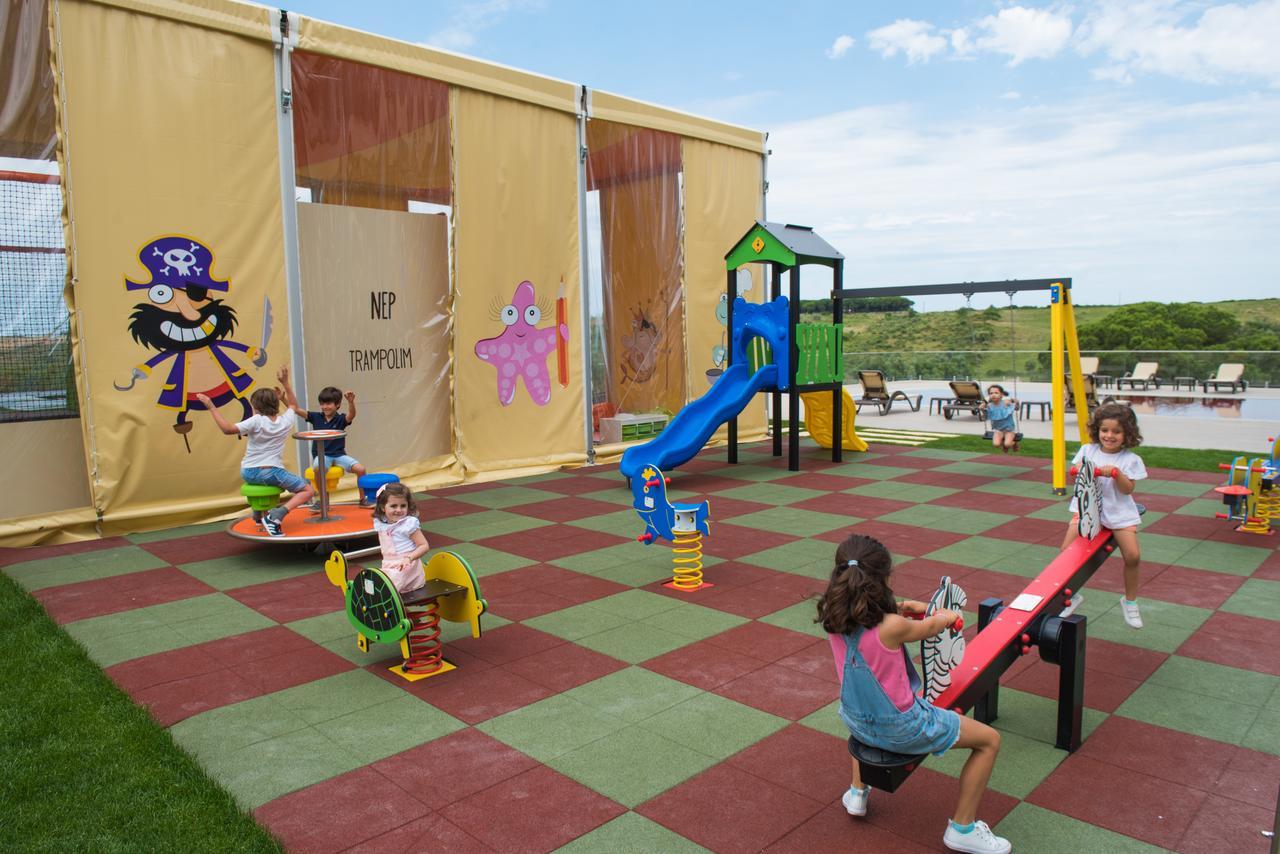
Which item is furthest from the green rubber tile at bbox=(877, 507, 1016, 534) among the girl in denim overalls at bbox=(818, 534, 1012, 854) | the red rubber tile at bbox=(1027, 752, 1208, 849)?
the girl in denim overalls at bbox=(818, 534, 1012, 854)

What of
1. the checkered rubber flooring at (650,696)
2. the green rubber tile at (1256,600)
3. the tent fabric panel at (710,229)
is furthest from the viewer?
the tent fabric panel at (710,229)

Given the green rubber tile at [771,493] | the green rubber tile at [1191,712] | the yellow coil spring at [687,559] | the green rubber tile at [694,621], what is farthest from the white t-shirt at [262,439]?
the green rubber tile at [1191,712]

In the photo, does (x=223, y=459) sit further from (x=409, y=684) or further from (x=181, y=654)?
(x=409, y=684)

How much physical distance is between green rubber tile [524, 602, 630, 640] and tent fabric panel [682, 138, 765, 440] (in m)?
9.66

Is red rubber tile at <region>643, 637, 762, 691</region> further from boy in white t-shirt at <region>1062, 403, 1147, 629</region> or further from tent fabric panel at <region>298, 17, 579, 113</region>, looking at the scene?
tent fabric panel at <region>298, 17, 579, 113</region>

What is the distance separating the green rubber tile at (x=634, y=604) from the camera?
6793 millimetres

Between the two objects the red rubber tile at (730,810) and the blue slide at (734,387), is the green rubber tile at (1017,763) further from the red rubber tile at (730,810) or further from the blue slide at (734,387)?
the blue slide at (734,387)

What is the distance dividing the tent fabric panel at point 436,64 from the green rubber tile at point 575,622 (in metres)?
7.91

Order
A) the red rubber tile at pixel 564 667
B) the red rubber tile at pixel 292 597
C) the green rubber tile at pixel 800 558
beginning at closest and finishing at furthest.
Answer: the red rubber tile at pixel 564 667, the red rubber tile at pixel 292 597, the green rubber tile at pixel 800 558

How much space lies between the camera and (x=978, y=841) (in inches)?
141

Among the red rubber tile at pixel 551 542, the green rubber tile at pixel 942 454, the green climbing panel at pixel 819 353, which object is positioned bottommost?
the red rubber tile at pixel 551 542

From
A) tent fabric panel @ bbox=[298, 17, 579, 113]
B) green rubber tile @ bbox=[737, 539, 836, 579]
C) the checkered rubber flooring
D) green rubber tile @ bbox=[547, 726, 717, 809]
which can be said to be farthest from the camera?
tent fabric panel @ bbox=[298, 17, 579, 113]

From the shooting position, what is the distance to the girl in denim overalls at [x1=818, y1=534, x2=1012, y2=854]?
346cm

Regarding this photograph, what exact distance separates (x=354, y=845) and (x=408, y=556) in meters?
2.16
